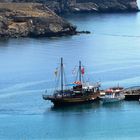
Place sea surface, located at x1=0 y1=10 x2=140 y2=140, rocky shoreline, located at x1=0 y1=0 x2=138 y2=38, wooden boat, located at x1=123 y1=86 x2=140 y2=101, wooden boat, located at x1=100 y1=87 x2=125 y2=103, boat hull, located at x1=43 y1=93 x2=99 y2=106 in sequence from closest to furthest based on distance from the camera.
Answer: sea surface, located at x1=0 y1=10 x2=140 y2=140 < boat hull, located at x1=43 y1=93 x2=99 y2=106 < wooden boat, located at x1=100 y1=87 x2=125 y2=103 < wooden boat, located at x1=123 y1=86 x2=140 y2=101 < rocky shoreline, located at x1=0 y1=0 x2=138 y2=38

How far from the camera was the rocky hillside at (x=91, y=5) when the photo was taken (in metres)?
128

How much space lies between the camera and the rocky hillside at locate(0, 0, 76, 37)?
299 ft

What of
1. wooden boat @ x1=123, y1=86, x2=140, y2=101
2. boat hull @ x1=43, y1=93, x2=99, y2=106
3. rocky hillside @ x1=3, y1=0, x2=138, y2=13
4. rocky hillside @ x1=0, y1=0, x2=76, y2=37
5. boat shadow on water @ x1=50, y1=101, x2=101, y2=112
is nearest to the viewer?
boat shadow on water @ x1=50, y1=101, x2=101, y2=112

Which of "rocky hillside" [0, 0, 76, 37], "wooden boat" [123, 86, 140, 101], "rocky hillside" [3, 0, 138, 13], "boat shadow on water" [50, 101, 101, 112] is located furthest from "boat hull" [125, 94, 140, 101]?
"rocky hillside" [3, 0, 138, 13]

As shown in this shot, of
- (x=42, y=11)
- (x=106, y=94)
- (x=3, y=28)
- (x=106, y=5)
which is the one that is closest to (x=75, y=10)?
(x=106, y=5)

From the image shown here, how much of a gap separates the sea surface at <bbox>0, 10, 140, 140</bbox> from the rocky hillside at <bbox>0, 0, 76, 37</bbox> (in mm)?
1827

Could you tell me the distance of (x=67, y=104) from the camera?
5150 cm

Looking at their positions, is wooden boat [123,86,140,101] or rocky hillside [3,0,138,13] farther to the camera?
rocky hillside [3,0,138,13]

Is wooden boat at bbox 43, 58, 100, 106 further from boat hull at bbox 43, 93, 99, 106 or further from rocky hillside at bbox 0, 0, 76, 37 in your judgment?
rocky hillside at bbox 0, 0, 76, 37

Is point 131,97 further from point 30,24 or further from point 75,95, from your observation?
point 30,24

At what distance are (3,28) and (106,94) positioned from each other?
3969 cm

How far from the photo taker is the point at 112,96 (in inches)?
2076

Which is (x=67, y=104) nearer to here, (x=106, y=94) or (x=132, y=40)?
(x=106, y=94)

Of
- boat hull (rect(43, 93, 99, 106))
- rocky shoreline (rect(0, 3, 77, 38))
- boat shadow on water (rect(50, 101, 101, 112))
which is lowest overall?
boat shadow on water (rect(50, 101, 101, 112))
